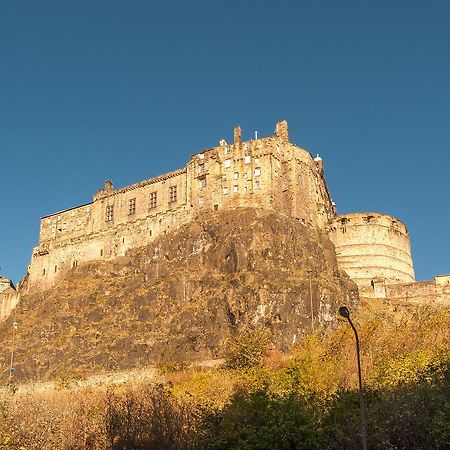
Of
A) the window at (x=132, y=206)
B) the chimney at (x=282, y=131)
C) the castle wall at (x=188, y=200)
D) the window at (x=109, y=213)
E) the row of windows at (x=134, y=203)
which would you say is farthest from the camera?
the window at (x=109, y=213)

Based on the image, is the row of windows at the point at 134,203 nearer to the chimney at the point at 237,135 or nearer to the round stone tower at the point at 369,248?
the chimney at the point at 237,135

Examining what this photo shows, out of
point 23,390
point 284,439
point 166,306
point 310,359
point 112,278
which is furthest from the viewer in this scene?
point 112,278

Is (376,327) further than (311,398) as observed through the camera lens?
Yes

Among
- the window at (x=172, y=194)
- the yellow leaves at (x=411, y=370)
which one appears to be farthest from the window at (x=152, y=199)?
the yellow leaves at (x=411, y=370)

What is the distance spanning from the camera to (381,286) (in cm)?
8225

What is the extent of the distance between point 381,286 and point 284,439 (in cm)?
5073

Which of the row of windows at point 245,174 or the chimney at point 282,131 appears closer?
the row of windows at point 245,174

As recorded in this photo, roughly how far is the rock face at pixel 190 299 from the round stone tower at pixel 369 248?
15.6 ft

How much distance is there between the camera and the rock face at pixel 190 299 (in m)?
66.3

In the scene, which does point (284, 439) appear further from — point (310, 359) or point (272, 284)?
point (272, 284)

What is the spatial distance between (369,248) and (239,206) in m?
19.6

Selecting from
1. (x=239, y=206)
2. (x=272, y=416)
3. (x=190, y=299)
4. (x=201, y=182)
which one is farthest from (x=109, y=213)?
(x=272, y=416)

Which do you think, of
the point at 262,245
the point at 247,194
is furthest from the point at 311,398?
the point at 247,194

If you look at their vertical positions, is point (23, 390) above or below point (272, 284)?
below
